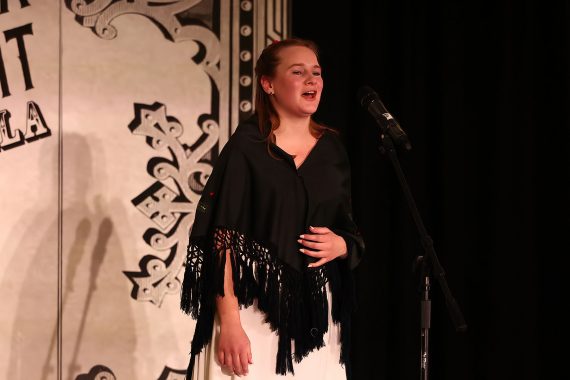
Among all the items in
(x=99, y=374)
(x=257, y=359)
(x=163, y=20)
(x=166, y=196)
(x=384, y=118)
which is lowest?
(x=99, y=374)

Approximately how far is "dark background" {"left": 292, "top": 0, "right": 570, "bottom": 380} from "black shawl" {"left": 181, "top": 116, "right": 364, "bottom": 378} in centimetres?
129

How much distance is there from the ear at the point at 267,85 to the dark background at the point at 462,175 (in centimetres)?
115

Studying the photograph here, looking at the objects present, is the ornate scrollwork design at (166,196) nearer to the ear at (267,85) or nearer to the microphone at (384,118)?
the ear at (267,85)

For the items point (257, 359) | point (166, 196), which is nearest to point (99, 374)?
point (166, 196)

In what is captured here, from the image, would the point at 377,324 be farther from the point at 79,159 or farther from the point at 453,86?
the point at 79,159

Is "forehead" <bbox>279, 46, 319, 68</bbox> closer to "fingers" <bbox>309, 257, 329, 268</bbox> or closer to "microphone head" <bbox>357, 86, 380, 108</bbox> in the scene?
"microphone head" <bbox>357, 86, 380, 108</bbox>

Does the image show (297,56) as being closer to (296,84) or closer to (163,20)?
(296,84)

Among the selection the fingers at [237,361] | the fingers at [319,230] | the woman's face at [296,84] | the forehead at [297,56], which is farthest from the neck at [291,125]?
the fingers at [237,361]

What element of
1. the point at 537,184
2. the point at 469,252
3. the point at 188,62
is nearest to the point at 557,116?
the point at 537,184

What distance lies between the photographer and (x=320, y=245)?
1.97 metres

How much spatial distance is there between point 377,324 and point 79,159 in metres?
1.40

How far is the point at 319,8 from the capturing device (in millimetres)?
3322

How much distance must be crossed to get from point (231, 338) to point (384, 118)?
2.22ft

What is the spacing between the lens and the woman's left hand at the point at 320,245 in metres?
1.97
